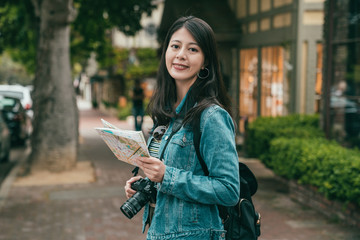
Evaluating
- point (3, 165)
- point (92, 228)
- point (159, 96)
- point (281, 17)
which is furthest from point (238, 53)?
point (159, 96)

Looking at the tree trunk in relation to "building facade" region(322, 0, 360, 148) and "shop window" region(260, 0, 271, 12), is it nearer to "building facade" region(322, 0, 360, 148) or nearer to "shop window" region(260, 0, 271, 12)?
"building facade" region(322, 0, 360, 148)

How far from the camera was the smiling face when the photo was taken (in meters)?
2.44

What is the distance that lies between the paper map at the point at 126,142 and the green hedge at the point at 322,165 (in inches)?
156

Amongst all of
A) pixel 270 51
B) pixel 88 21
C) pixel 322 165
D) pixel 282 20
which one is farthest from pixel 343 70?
pixel 88 21

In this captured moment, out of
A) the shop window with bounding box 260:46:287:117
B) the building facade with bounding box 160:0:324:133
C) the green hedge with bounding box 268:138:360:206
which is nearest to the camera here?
the green hedge with bounding box 268:138:360:206

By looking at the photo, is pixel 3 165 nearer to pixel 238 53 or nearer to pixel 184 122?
pixel 238 53

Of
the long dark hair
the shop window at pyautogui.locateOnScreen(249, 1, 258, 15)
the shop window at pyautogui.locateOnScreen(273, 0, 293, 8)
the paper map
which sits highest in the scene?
the shop window at pyautogui.locateOnScreen(249, 1, 258, 15)

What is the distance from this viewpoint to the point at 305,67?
37.6ft

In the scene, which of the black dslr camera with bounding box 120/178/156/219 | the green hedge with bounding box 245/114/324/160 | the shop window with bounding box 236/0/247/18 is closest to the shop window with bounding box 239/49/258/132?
the shop window with bounding box 236/0/247/18

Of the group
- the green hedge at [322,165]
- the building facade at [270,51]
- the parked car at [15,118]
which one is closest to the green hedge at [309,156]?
the green hedge at [322,165]

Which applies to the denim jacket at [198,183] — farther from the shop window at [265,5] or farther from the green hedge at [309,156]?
the shop window at [265,5]

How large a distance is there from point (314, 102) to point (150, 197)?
9.66m

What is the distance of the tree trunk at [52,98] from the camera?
9.56 metres

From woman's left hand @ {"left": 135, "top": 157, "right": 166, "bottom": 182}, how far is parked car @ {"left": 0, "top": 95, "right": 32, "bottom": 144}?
12801 millimetres
